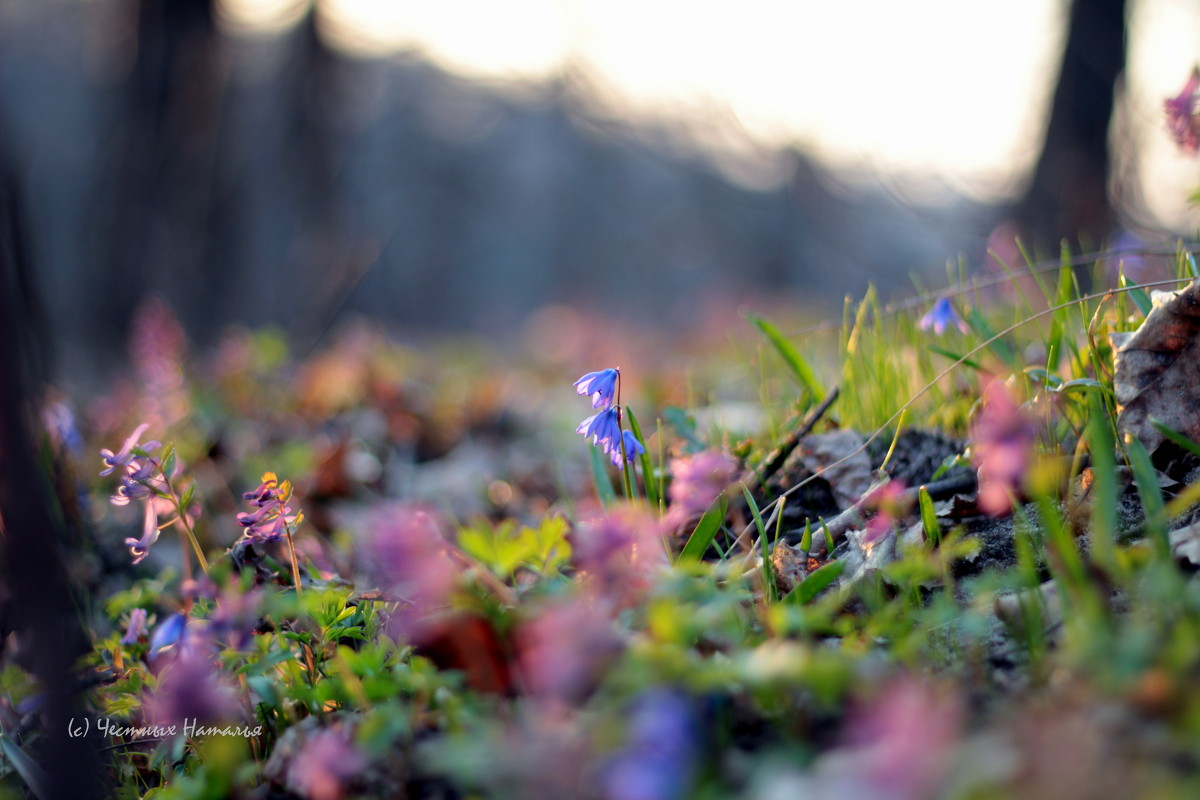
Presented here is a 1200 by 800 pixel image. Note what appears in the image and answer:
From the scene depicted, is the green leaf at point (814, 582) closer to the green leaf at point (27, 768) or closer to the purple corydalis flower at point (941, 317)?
the purple corydalis flower at point (941, 317)

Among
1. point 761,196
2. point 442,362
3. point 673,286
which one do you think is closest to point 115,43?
point 442,362

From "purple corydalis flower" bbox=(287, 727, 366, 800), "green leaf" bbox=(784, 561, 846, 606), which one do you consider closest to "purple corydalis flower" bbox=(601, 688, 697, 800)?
"purple corydalis flower" bbox=(287, 727, 366, 800)

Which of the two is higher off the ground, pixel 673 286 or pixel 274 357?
pixel 274 357

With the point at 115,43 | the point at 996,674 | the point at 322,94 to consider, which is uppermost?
the point at 115,43

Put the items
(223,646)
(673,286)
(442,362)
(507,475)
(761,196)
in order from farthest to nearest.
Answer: (673,286)
(761,196)
(442,362)
(507,475)
(223,646)

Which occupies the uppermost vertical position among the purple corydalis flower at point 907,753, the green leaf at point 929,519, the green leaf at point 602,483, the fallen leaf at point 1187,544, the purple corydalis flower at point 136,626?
the purple corydalis flower at point 907,753

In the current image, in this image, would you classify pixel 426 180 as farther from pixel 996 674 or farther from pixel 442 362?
pixel 996 674

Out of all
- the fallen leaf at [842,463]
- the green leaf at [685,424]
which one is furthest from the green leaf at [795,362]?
the green leaf at [685,424]

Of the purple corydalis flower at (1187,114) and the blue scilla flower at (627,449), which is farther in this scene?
the purple corydalis flower at (1187,114)
